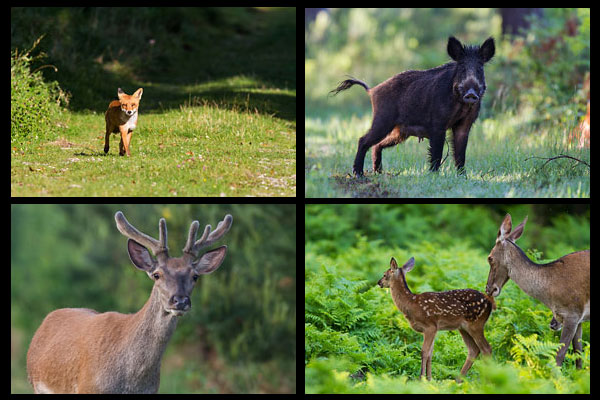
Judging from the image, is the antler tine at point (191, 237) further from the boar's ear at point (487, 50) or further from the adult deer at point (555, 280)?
the boar's ear at point (487, 50)

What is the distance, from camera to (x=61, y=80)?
1230cm

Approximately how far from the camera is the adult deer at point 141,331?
741 centimetres

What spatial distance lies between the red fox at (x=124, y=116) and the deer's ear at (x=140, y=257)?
278cm

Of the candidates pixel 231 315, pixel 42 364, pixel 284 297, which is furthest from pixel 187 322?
pixel 42 364

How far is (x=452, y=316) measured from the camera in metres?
7.75

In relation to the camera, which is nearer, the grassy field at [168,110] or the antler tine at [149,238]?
the antler tine at [149,238]

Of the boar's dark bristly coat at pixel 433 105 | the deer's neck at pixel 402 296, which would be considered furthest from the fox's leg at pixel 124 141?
the deer's neck at pixel 402 296

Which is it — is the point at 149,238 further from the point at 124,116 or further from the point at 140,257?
the point at 124,116

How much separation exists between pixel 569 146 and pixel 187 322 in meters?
7.55

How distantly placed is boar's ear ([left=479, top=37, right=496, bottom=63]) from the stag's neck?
4599 mm

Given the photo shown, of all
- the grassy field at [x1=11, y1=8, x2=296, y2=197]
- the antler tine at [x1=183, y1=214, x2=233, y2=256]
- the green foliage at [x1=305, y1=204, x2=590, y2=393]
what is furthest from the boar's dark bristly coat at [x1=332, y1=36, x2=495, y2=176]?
the antler tine at [x1=183, y1=214, x2=233, y2=256]

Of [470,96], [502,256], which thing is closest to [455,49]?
[470,96]

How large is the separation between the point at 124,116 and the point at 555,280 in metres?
5.40
